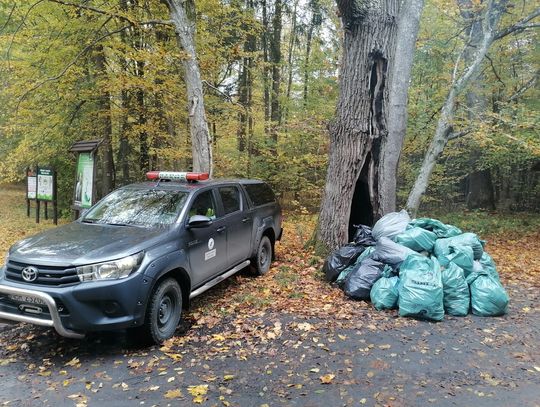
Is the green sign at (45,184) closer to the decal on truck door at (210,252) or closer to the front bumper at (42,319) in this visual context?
the decal on truck door at (210,252)

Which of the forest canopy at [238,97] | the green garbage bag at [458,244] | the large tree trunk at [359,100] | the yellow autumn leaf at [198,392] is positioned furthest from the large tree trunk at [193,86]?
the yellow autumn leaf at [198,392]

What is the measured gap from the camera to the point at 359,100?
24.0 feet

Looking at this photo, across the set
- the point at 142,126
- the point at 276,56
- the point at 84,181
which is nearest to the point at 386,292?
the point at 84,181

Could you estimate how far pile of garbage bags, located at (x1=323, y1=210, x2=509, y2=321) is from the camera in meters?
5.27

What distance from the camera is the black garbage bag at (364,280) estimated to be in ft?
19.4

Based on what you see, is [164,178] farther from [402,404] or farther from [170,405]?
[402,404]

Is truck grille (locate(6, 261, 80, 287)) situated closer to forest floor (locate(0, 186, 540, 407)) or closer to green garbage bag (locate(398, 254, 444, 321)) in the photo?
forest floor (locate(0, 186, 540, 407))

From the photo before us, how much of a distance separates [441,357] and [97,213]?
4589mm

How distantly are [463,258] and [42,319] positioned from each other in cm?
507

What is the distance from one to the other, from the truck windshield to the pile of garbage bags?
2.77 m

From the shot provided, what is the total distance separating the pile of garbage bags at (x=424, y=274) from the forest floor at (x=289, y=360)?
0.19m

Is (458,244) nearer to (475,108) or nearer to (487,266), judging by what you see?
(487,266)

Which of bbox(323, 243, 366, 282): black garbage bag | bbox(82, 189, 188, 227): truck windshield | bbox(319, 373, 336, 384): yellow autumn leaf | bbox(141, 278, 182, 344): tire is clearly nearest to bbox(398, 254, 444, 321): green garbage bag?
bbox(323, 243, 366, 282): black garbage bag

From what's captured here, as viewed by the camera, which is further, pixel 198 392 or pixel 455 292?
pixel 455 292
